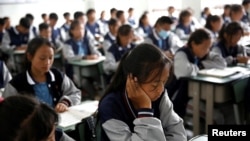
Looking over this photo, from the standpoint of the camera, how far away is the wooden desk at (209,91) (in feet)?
9.48

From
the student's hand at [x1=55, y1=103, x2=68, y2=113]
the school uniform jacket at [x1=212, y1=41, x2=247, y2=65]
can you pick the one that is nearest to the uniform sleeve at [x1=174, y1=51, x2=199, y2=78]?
the school uniform jacket at [x1=212, y1=41, x2=247, y2=65]

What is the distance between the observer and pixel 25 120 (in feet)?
3.54

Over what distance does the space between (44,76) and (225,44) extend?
216cm

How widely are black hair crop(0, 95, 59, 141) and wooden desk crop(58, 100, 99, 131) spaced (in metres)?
0.74

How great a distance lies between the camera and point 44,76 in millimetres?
2312

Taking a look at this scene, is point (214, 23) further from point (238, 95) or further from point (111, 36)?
point (238, 95)

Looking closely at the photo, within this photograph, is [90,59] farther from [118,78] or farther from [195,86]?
[118,78]

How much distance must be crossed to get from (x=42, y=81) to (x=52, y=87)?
0.27 ft

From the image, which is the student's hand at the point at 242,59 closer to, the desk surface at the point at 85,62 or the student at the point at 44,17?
the desk surface at the point at 85,62

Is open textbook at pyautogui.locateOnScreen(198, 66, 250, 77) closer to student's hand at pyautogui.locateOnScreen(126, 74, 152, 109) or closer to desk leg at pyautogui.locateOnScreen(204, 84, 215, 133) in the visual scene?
desk leg at pyautogui.locateOnScreen(204, 84, 215, 133)

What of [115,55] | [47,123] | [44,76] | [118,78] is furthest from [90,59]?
[47,123]

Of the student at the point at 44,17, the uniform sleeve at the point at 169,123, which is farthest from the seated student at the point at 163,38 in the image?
the student at the point at 44,17

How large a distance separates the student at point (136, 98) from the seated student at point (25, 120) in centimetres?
34

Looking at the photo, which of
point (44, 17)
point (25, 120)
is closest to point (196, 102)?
point (25, 120)
